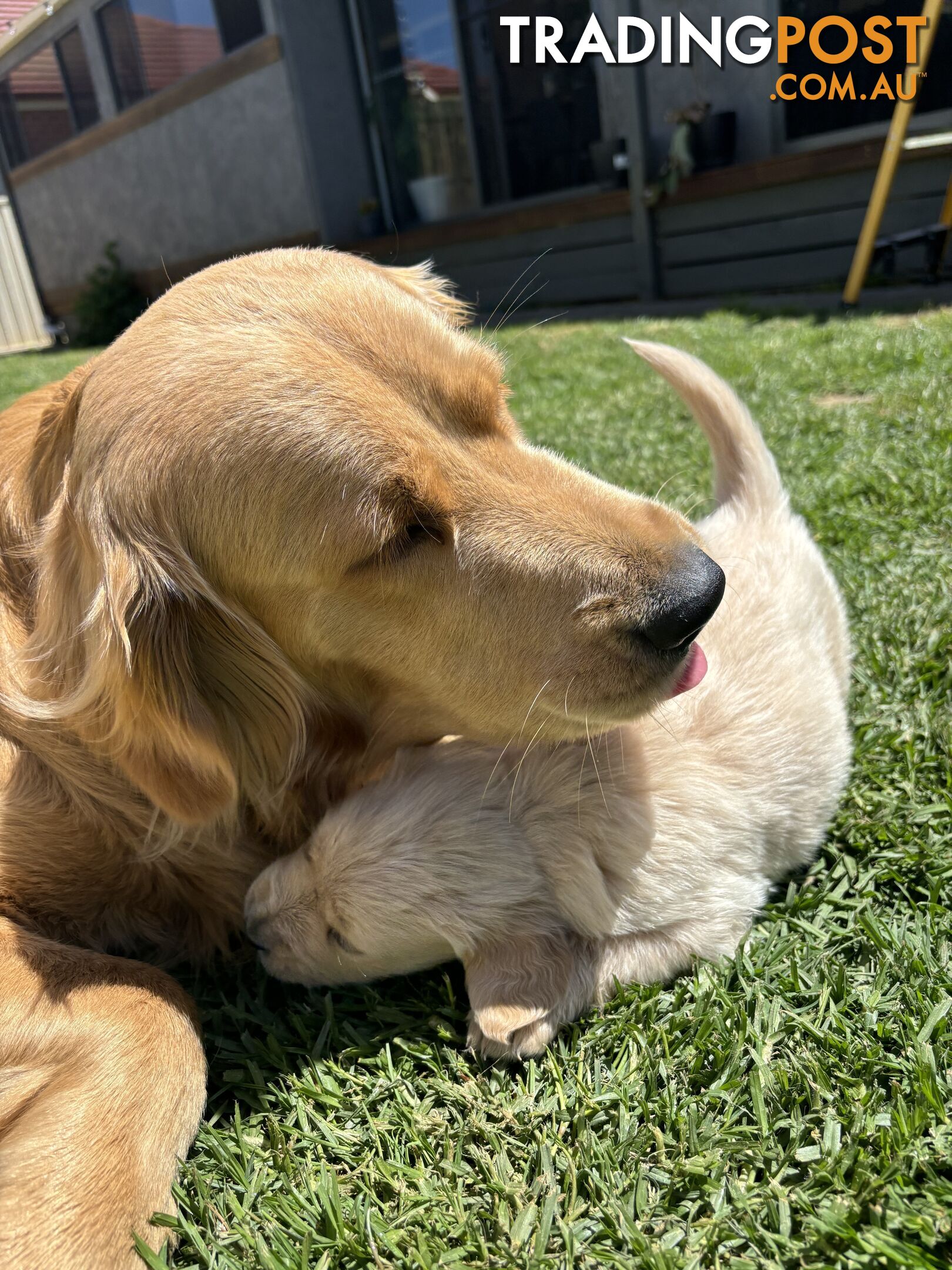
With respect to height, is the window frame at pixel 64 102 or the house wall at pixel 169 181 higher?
the window frame at pixel 64 102

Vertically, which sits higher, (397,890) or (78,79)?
(78,79)

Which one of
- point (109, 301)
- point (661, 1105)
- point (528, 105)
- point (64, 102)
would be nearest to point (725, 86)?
point (528, 105)

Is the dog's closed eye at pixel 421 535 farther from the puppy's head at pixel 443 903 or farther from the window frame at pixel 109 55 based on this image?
the window frame at pixel 109 55

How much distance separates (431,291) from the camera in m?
2.44

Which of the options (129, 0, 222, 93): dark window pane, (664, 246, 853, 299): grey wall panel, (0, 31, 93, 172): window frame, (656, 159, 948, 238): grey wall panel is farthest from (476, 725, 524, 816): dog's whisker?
(0, 31, 93, 172): window frame

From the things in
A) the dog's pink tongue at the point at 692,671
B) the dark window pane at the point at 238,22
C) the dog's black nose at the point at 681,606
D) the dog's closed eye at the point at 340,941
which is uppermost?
the dark window pane at the point at 238,22

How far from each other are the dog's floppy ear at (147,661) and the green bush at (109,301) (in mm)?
15632

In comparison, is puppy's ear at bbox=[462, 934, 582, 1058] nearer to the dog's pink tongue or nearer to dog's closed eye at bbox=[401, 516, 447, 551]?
the dog's pink tongue

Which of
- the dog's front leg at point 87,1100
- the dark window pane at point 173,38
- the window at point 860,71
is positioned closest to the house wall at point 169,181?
the dark window pane at point 173,38

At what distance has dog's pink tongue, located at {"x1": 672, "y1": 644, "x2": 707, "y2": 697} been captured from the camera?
1818 millimetres

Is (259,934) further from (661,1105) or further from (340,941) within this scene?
(661,1105)

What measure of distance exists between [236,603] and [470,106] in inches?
455

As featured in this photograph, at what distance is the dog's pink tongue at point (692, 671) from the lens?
5.97ft

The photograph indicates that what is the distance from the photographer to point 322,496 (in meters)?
1.75
